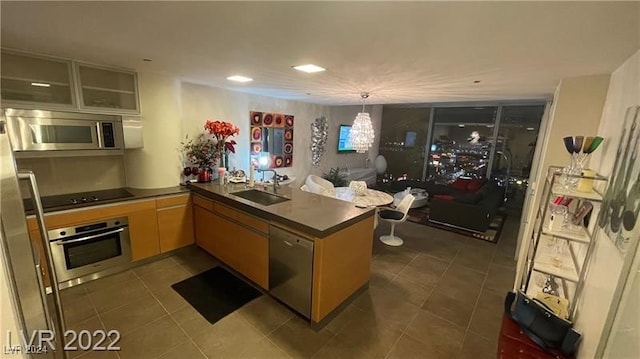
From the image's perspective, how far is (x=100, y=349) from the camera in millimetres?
1980

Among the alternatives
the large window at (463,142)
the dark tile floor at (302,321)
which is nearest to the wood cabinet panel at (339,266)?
the dark tile floor at (302,321)

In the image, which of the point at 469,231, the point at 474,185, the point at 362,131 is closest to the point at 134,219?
the point at 362,131

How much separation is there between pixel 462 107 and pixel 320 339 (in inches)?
254

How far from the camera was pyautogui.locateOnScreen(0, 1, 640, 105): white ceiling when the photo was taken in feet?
3.96

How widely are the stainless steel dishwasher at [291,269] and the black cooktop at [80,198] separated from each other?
1.89 meters

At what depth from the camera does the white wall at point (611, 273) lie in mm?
1002

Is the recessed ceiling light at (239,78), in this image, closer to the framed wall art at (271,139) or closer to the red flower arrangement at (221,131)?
the red flower arrangement at (221,131)

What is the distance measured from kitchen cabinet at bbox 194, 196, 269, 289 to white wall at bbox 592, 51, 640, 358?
2.25 m

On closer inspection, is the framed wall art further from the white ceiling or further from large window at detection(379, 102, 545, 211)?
large window at detection(379, 102, 545, 211)

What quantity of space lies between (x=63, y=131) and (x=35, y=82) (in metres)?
0.46

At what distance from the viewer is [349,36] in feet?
5.12

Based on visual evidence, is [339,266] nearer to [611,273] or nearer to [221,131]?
[611,273]

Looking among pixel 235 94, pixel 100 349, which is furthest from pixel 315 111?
pixel 100 349

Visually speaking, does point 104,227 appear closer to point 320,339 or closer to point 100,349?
point 100,349
